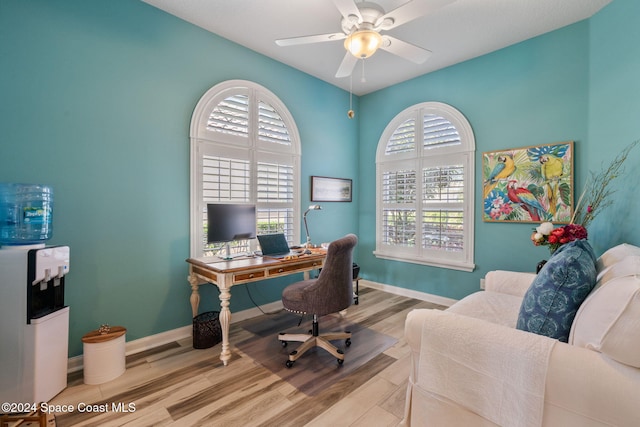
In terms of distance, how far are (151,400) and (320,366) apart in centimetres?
120

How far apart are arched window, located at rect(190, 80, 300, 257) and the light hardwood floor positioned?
1062 millimetres

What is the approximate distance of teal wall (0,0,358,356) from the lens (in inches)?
82.0

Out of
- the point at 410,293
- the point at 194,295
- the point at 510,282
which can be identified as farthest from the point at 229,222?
the point at 410,293

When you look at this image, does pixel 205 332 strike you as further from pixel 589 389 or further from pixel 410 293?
pixel 410 293

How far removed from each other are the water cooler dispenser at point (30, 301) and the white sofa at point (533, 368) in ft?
7.36

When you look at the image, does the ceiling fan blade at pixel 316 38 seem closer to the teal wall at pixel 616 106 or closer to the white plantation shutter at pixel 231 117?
the white plantation shutter at pixel 231 117

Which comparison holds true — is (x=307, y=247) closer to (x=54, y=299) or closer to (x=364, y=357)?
(x=364, y=357)

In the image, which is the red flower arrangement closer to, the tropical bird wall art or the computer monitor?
→ the tropical bird wall art

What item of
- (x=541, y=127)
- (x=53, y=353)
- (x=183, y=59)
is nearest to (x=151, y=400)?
(x=53, y=353)

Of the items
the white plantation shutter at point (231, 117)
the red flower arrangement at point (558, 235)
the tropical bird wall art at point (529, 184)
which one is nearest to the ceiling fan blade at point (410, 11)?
the white plantation shutter at point (231, 117)

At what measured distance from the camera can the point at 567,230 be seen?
2.34m

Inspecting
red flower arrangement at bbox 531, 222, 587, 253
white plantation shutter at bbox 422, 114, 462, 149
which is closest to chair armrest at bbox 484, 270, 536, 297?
red flower arrangement at bbox 531, 222, 587, 253

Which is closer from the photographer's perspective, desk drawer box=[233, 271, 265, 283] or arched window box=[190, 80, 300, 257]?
desk drawer box=[233, 271, 265, 283]

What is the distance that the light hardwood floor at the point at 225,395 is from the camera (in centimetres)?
176
